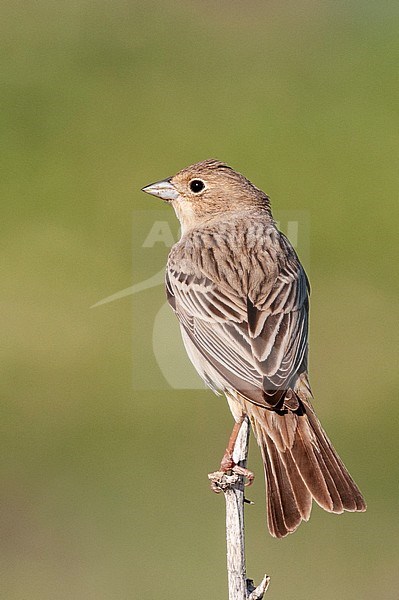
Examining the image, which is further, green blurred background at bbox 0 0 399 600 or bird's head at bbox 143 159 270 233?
green blurred background at bbox 0 0 399 600

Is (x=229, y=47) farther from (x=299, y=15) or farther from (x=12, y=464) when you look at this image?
(x=12, y=464)

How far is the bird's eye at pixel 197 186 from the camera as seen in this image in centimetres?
543

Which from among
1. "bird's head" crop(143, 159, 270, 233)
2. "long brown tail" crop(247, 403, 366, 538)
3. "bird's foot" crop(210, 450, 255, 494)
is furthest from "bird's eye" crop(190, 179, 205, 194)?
"bird's foot" crop(210, 450, 255, 494)

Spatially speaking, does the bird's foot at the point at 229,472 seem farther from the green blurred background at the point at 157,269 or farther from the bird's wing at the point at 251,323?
the green blurred background at the point at 157,269

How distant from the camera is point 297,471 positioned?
4207 millimetres

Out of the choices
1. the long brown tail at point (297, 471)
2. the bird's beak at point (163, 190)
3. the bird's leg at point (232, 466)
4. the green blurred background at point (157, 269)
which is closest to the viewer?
the long brown tail at point (297, 471)

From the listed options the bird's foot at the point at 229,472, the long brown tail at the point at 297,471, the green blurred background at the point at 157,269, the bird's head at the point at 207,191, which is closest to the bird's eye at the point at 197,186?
the bird's head at the point at 207,191

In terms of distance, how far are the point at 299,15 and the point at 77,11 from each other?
2.54 meters

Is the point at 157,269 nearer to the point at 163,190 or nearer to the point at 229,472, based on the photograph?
the point at 163,190

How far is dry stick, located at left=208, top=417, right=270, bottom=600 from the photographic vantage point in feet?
13.0

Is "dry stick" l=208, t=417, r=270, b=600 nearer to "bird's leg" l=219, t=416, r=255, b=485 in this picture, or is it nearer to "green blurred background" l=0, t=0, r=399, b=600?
"bird's leg" l=219, t=416, r=255, b=485

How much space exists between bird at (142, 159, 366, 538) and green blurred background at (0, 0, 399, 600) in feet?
3.24

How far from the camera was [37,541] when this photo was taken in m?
7.50

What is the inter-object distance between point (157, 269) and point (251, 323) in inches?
78.7
